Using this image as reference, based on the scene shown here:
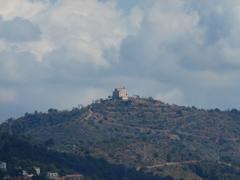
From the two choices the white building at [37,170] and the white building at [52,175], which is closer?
the white building at [52,175]

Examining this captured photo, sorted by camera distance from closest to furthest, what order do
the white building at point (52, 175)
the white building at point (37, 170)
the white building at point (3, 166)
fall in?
the white building at point (52, 175) < the white building at point (37, 170) < the white building at point (3, 166)

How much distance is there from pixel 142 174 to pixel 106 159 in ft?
49.9

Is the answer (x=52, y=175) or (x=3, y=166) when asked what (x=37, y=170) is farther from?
(x=3, y=166)

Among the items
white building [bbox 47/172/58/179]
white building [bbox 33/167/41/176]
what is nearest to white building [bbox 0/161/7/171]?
white building [bbox 33/167/41/176]

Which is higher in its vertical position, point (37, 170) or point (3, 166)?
point (3, 166)

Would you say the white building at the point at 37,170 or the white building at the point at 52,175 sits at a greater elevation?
the white building at the point at 37,170

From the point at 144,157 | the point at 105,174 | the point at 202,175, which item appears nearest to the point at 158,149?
the point at 144,157

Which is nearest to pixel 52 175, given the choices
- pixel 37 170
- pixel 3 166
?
pixel 37 170

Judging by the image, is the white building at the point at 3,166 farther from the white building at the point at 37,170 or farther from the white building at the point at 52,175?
the white building at the point at 52,175

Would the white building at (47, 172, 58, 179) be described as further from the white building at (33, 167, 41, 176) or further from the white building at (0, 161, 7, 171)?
the white building at (0, 161, 7, 171)

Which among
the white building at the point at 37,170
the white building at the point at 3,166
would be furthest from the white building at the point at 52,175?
the white building at the point at 3,166

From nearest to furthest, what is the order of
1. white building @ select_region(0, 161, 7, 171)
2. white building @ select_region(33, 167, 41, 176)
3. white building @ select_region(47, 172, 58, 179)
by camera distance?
white building @ select_region(47, 172, 58, 179)
white building @ select_region(33, 167, 41, 176)
white building @ select_region(0, 161, 7, 171)

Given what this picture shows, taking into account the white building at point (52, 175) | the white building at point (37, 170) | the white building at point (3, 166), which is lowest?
the white building at point (52, 175)

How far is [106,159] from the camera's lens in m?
184
